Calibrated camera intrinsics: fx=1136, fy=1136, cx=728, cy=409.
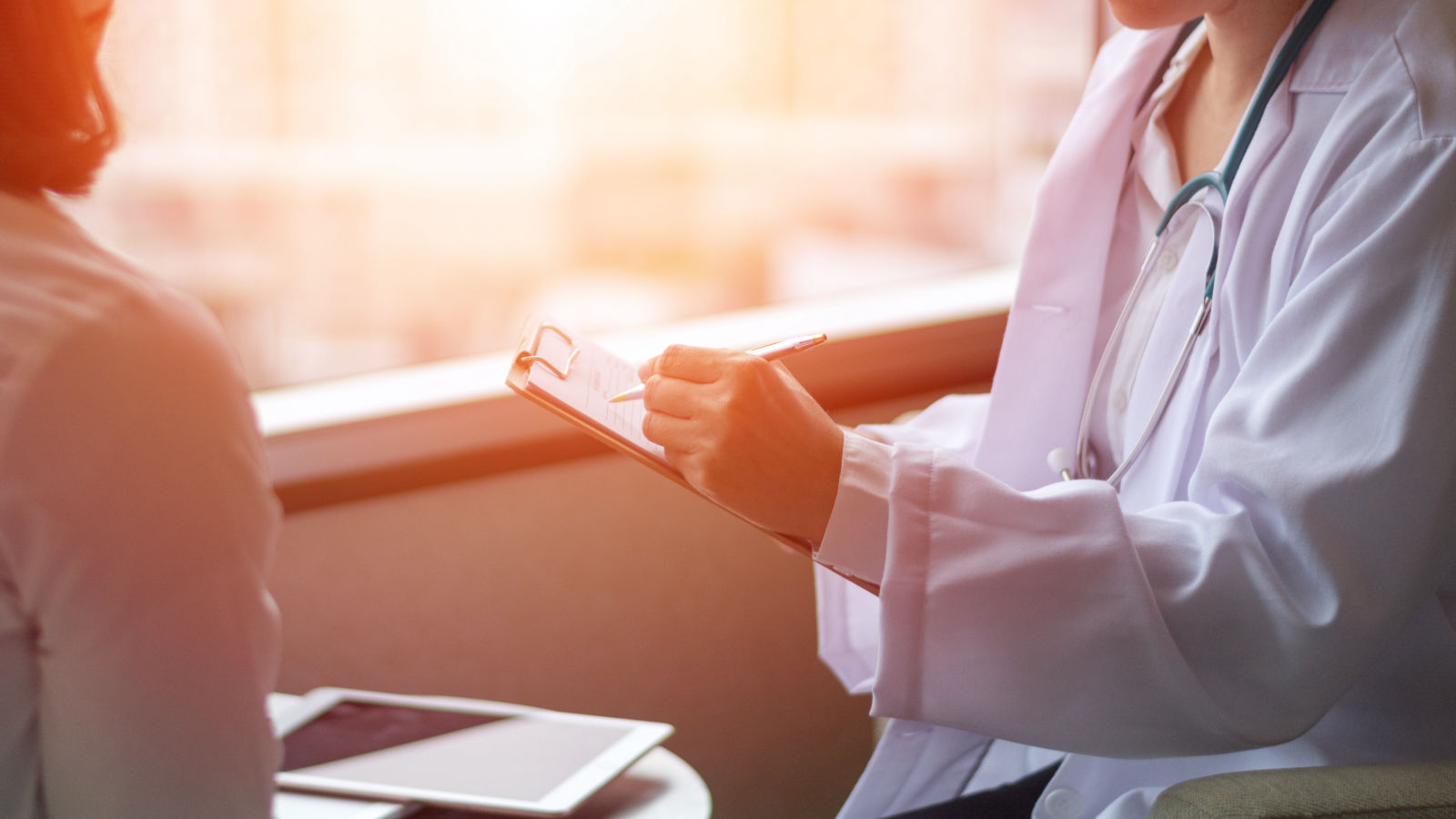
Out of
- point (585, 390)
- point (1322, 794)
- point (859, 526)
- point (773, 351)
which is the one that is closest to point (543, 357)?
point (585, 390)

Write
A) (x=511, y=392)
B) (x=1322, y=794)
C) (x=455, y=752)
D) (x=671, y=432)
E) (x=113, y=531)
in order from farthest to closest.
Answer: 1. (x=511, y=392)
2. (x=455, y=752)
3. (x=671, y=432)
4. (x=1322, y=794)
5. (x=113, y=531)

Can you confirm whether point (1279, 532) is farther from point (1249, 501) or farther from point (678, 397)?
point (678, 397)

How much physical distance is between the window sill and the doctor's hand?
715 mm

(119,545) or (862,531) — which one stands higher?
(119,545)

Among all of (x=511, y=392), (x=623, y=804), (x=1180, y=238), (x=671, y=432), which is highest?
(x=1180, y=238)

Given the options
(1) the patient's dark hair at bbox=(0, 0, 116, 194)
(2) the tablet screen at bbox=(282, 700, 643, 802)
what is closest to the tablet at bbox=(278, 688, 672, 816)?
(2) the tablet screen at bbox=(282, 700, 643, 802)

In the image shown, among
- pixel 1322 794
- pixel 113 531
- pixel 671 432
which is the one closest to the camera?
pixel 113 531

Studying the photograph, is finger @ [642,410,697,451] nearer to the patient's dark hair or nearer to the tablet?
the tablet

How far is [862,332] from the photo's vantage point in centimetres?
186

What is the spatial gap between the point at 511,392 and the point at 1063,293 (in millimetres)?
742

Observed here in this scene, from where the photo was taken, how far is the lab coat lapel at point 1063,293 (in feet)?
3.92

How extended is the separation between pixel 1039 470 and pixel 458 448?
0.77 metres

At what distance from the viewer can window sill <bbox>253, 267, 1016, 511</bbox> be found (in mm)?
1452

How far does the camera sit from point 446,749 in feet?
3.30
